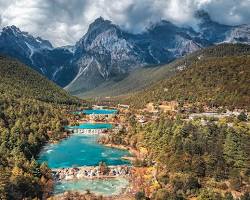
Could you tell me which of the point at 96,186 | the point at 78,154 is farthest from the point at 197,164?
the point at 78,154

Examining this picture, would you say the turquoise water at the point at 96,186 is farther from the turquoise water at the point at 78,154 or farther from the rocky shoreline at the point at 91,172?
the turquoise water at the point at 78,154

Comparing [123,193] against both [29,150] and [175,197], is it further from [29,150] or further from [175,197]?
[29,150]

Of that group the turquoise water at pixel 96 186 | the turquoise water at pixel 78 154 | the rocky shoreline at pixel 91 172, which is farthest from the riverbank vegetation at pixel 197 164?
the turquoise water at pixel 78 154

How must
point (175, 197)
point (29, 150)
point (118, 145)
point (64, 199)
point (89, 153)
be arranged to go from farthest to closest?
1. point (118, 145)
2. point (89, 153)
3. point (29, 150)
4. point (64, 199)
5. point (175, 197)

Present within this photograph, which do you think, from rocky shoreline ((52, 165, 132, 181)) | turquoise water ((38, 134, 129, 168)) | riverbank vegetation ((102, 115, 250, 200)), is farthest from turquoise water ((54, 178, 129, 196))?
turquoise water ((38, 134, 129, 168))

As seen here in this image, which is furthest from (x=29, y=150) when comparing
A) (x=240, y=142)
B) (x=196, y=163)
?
(x=240, y=142)

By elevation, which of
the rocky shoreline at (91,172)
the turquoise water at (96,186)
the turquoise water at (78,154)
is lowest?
the turquoise water at (96,186)

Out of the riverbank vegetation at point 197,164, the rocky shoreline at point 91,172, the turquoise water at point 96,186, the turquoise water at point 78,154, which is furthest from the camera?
the turquoise water at point 78,154

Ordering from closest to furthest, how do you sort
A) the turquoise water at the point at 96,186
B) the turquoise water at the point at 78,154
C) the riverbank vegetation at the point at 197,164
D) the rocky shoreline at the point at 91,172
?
the riverbank vegetation at the point at 197,164 → the turquoise water at the point at 96,186 → the rocky shoreline at the point at 91,172 → the turquoise water at the point at 78,154
